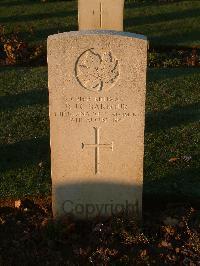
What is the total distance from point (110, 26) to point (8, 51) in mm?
2404

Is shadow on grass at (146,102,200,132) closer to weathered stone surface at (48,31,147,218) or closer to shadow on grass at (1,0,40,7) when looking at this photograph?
weathered stone surface at (48,31,147,218)

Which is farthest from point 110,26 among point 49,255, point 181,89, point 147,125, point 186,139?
point 49,255

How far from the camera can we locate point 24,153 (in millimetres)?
6500

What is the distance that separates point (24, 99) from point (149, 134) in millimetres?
2341

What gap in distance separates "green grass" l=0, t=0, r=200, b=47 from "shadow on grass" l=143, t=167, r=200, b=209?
18.4 feet

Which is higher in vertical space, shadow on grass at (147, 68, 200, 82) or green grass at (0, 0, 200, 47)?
green grass at (0, 0, 200, 47)

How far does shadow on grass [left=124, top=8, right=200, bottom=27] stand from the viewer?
12.9 meters

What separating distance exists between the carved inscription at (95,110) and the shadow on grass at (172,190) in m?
1.33

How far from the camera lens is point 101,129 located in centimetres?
463

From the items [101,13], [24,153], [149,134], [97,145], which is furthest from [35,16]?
[97,145]

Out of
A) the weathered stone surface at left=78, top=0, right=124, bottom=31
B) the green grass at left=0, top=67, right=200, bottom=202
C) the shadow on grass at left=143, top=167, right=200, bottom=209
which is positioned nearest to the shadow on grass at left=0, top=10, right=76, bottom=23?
the green grass at left=0, top=67, right=200, bottom=202

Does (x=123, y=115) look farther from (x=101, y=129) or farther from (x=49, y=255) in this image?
(x=49, y=255)

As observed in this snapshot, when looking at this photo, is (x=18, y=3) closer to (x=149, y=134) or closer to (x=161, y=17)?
(x=161, y=17)

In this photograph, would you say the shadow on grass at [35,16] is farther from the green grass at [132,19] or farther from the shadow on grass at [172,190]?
the shadow on grass at [172,190]
